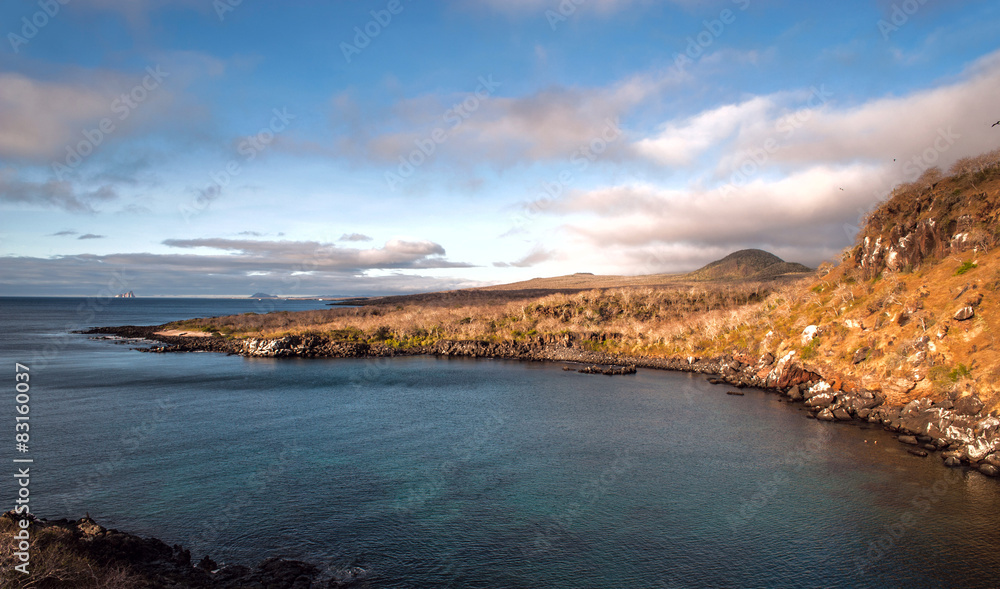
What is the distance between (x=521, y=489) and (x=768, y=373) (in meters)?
39.8

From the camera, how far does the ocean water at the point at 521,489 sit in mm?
18203

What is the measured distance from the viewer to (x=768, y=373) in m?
53.8

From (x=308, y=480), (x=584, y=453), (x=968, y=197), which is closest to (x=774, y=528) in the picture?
(x=584, y=453)

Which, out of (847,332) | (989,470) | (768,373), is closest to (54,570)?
(989,470)

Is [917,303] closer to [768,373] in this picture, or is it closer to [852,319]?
[852,319]

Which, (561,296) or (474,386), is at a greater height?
(561,296)

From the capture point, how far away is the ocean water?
18203mm

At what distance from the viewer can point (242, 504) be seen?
72.9 feet

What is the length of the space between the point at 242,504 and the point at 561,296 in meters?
80.1

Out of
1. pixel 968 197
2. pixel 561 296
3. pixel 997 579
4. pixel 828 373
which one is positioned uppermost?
pixel 968 197

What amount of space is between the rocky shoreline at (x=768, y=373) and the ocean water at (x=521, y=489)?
7.21 feet

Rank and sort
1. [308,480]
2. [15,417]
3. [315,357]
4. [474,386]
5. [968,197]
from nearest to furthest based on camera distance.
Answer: [308,480], [15,417], [968,197], [474,386], [315,357]

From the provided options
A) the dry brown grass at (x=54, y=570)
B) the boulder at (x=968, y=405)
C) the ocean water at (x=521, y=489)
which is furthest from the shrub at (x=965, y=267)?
the dry brown grass at (x=54, y=570)

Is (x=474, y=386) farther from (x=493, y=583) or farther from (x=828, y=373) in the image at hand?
(x=493, y=583)
